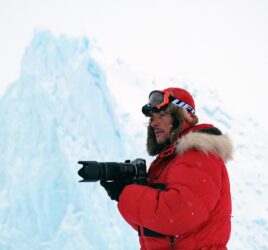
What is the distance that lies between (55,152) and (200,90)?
227 inches

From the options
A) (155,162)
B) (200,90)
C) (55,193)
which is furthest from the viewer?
(200,90)

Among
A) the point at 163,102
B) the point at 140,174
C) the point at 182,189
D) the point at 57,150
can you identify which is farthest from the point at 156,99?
the point at 57,150

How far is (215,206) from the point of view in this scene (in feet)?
4.54

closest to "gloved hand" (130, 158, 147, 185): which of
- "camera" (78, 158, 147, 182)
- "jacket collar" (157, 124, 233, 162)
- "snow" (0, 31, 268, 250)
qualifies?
"camera" (78, 158, 147, 182)

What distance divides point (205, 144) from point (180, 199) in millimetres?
221

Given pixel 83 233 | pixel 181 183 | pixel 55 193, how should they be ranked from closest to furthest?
pixel 181 183, pixel 83 233, pixel 55 193

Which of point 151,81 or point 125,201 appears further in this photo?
point 151,81

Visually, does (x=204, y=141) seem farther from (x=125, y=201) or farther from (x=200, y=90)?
(x=200, y=90)

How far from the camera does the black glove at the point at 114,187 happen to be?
1.47m

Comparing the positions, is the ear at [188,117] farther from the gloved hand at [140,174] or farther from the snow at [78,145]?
the snow at [78,145]

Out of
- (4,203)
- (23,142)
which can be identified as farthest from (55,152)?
(4,203)

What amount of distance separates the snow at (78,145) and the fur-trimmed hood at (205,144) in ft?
30.1

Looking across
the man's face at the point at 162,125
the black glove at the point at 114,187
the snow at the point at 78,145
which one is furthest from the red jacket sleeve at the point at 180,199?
the snow at the point at 78,145

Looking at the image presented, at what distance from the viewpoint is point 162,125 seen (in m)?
1.55
